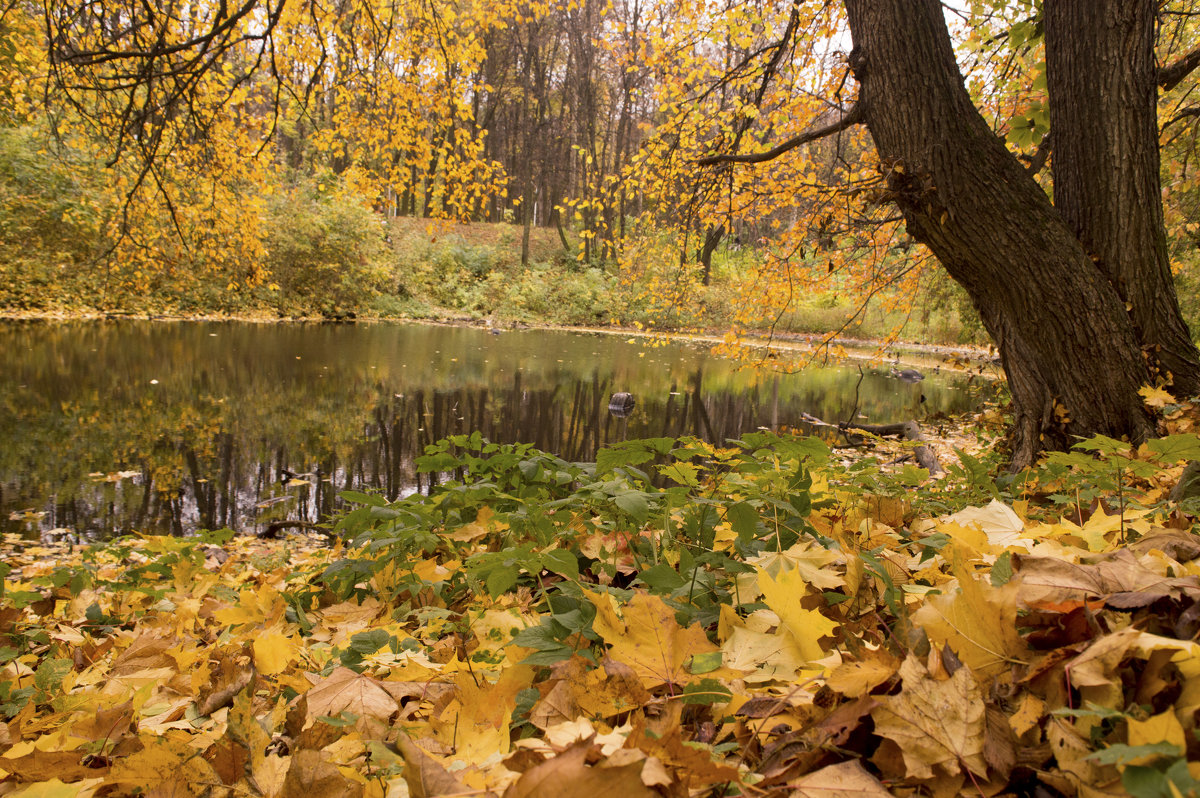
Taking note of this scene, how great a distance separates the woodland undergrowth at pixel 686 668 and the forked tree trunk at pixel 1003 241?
1.40 meters

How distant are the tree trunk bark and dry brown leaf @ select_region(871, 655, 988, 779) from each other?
126 inches

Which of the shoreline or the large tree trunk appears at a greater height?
the large tree trunk

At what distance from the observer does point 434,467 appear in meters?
2.07

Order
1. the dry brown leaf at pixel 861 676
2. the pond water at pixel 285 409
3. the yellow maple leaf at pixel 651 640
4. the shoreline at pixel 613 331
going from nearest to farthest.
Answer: the dry brown leaf at pixel 861 676 → the yellow maple leaf at pixel 651 640 → the pond water at pixel 285 409 → the shoreline at pixel 613 331

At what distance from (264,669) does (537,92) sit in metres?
31.5

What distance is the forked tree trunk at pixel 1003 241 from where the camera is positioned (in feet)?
9.78

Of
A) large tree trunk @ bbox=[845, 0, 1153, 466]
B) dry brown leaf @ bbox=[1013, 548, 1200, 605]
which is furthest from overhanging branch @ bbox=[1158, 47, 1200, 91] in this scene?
dry brown leaf @ bbox=[1013, 548, 1200, 605]

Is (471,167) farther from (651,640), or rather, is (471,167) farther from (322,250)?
(322,250)

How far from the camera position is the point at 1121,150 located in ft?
10.0

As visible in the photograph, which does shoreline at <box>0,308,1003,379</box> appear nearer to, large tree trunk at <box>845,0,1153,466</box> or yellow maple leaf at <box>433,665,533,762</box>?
large tree trunk at <box>845,0,1153,466</box>

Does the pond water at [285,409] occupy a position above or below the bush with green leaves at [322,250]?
below

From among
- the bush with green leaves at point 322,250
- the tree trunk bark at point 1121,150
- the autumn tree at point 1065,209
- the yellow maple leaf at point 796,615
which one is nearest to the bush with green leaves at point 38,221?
the bush with green leaves at point 322,250

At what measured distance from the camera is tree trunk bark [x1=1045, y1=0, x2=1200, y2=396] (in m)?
3.01

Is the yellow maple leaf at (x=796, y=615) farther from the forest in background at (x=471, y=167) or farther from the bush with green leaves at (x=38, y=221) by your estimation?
the bush with green leaves at (x=38, y=221)
